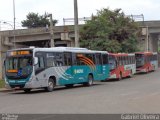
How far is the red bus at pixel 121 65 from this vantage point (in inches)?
1730

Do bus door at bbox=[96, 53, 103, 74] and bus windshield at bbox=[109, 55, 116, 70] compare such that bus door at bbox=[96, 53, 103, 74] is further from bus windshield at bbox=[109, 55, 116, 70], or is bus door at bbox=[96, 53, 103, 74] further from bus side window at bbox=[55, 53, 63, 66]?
bus side window at bbox=[55, 53, 63, 66]

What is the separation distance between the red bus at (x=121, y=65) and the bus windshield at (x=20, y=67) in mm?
16331

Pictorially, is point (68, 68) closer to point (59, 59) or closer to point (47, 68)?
point (59, 59)

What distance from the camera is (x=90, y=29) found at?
5950cm

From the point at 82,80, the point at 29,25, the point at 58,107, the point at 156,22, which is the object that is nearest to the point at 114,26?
the point at 156,22

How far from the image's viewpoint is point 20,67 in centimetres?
2834

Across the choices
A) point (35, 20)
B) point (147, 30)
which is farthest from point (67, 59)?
point (35, 20)

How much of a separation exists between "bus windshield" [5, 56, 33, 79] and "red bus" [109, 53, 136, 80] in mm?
16331

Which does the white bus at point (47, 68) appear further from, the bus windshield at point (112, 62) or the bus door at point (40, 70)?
the bus windshield at point (112, 62)

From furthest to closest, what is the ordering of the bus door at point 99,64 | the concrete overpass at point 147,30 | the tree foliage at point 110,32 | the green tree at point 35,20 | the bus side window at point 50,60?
the green tree at point 35,20 < the concrete overpass at point 147,30 < the tree foliage at point 110,32 < the bus door at point 99,64 < the bus side window at point 50,60

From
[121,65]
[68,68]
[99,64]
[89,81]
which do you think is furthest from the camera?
[121,65]

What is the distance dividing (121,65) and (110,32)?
1399 cm

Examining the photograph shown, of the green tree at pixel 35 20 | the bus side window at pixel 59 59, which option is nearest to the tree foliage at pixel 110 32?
the bus side window at pixel 59 59

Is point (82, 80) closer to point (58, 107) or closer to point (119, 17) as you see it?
point (58, 107)
